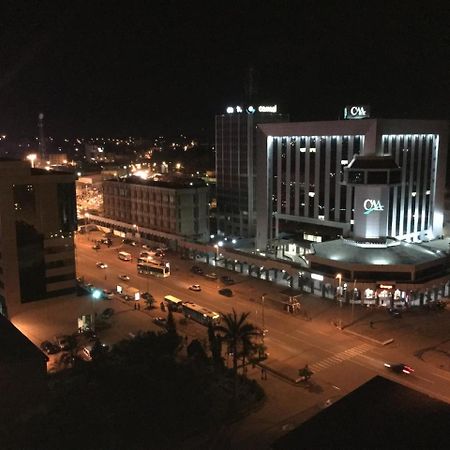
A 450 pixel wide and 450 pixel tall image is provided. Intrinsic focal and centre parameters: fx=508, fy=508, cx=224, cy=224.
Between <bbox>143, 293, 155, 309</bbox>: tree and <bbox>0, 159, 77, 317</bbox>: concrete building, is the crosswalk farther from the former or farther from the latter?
<bbox>0, 159, 77, 317</bbox>: concrete building

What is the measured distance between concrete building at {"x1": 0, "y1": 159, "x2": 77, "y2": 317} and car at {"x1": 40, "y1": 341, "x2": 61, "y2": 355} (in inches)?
362

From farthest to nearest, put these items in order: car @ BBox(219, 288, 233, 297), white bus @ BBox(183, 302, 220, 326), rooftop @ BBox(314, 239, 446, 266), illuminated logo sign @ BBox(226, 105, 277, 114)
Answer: illuminated logo sign @ BBox(226, 105, 277, 114), rooftop @ BBox(314, 239, 446, 266), car @ BBox(219, 288, 233, 297), white bus @ BBox(183, 302, 220, 326)

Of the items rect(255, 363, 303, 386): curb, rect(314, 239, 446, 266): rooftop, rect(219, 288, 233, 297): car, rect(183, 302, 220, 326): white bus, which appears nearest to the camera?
rect(255, 363, 303, 386): curb

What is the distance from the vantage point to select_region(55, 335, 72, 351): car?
38.0 meters

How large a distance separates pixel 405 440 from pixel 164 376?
1675cm

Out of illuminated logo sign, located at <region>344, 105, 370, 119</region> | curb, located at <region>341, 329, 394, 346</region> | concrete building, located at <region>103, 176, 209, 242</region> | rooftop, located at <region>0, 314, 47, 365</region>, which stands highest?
illuminated logo sign, located at <region>344, 105, 370, 119</region>

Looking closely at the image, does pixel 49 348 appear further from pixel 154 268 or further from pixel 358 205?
pixel 358 205

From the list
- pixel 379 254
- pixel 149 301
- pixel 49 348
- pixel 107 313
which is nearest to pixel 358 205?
pixel 379 254

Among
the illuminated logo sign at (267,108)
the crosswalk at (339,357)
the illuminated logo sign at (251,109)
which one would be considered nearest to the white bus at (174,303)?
the crosswalk at (339,357)

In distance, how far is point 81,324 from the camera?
4669 centimetres

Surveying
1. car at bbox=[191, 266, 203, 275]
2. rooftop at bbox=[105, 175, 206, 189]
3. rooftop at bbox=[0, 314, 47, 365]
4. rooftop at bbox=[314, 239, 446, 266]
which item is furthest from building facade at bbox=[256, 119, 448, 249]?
rooftop at bbox=[0, 314, 47, 365]

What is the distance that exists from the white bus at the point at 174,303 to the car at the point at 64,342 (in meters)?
11.3

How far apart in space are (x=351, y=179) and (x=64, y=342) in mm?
39658

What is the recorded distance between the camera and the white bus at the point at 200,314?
46.1 metres
